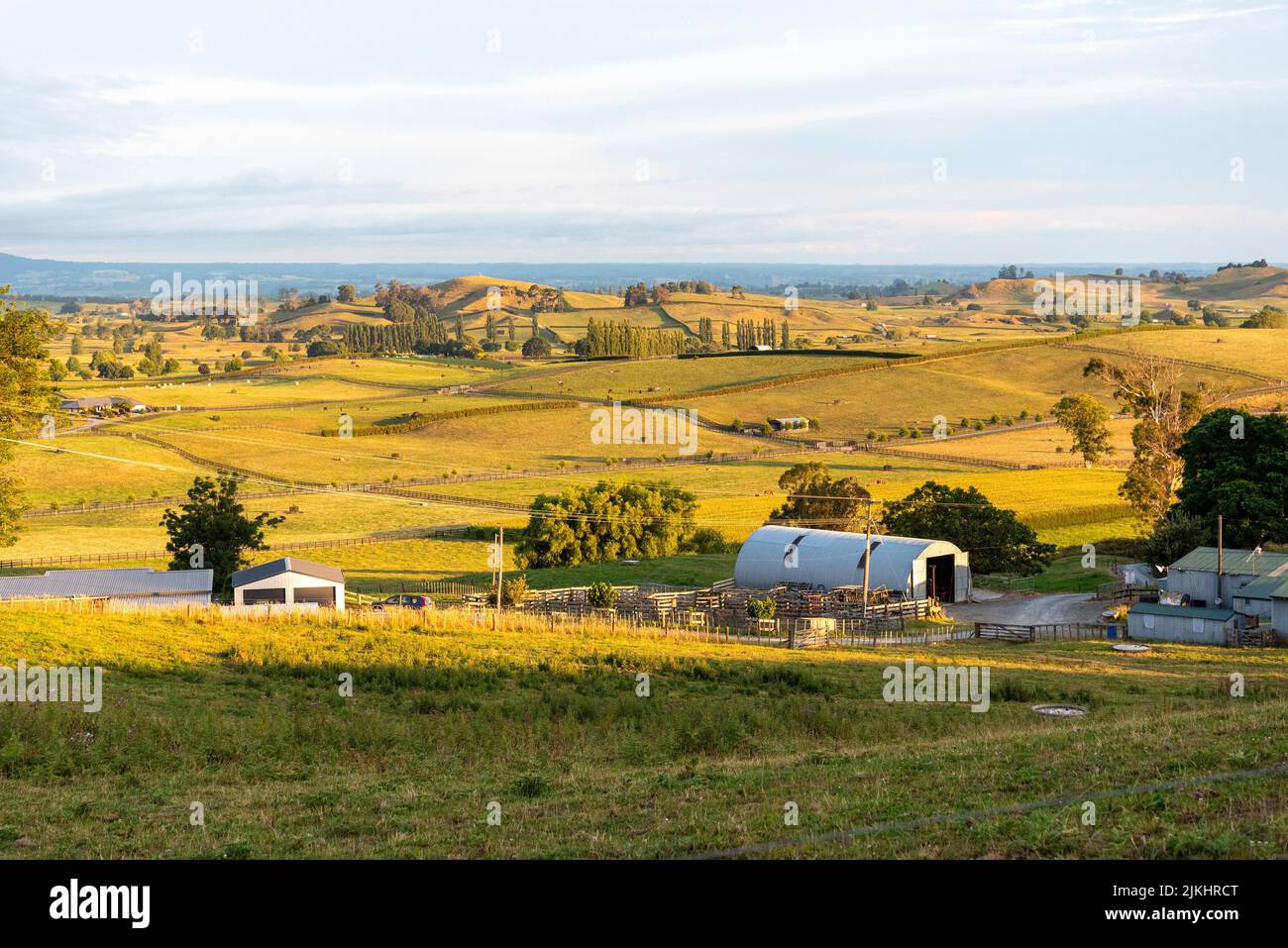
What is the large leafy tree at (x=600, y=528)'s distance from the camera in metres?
65.3

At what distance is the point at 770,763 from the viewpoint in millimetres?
19609

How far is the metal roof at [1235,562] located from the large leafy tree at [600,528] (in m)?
27.8

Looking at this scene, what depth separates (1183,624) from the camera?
4572cm

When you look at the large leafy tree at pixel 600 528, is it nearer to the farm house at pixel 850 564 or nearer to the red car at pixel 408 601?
the farm house at pixel 850 564

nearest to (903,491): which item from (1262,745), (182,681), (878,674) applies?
(878,674)

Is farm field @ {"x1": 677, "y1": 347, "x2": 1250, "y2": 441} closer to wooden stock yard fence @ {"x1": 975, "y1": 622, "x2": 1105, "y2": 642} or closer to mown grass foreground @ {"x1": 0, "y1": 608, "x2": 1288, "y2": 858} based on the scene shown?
wooden stock yard fence @ {"x1": 975, "y1": 622, "x2": 1105, "y2": 642}

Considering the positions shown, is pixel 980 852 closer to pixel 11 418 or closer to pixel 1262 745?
pixel 1262 745

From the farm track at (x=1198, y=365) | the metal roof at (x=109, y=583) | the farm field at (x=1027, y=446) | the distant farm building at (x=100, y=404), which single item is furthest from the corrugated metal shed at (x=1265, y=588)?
the distant farm building at (x=100, y=404)

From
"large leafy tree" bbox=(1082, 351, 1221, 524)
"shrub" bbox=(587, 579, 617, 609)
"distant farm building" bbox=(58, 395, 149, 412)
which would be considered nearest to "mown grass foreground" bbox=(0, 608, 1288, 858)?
"shrub" bbox=(587, 579, 617, 609)

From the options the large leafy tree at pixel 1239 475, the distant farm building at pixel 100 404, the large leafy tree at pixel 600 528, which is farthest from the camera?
the distant farm building at pixel 100 404

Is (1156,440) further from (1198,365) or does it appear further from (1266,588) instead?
(1198,365)

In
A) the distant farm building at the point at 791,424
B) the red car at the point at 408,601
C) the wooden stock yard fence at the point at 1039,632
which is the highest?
the distant farm building at the point at 791,424

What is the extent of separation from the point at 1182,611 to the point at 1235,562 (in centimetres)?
507

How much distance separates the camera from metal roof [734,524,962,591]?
53656 mm
